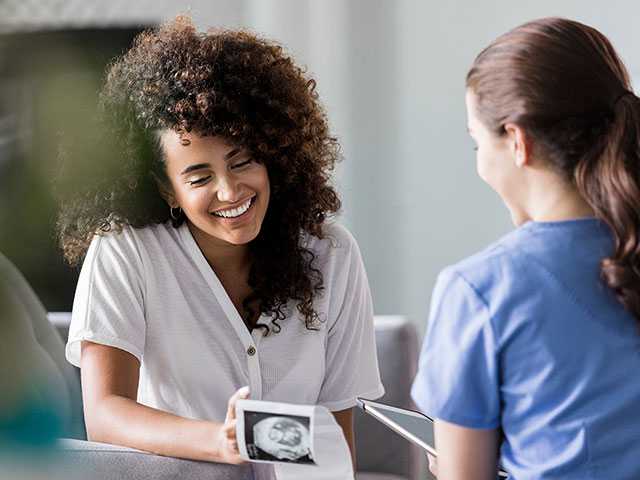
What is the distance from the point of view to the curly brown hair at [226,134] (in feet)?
4.49

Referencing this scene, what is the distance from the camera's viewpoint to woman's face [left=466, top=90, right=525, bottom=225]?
3.04 feet

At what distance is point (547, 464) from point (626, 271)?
21 centimetres

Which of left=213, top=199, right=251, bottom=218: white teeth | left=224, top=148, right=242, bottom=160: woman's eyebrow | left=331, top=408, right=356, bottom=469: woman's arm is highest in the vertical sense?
left=224, top=148, right=242, bottom=160: woman's eyebrow

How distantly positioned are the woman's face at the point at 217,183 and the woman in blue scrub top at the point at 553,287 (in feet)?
1.75

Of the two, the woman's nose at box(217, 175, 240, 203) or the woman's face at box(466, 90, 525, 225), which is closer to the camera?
the woman's face at box(466, 90, 525, 225)

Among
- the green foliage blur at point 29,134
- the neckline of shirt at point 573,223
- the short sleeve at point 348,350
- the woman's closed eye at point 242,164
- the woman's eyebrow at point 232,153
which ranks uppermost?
the green foliage blur at point 29,134

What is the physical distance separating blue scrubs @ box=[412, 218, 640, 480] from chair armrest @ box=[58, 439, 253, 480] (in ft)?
1.29

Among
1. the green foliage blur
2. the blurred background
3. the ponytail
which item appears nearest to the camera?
the green foliage blur

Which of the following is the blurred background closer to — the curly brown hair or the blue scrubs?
the curly brown hair

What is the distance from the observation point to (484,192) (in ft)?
8.98

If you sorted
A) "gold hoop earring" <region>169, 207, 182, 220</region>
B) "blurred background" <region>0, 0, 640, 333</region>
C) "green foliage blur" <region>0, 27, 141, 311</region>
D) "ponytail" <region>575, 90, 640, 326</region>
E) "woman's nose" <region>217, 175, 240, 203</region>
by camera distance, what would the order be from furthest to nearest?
1. "blurred background" <region>0, 0, 640, 333</region>
2. "gold hoop earring" <region>169, 207, 182, 220</region>
3. "woman's nose" <region>217, 175, 240, 203</region>
4. "ponytail" <region>575, 90, 640, 326</region>
5. "green foliage blur" <region>0, 27, 141, 311</region>

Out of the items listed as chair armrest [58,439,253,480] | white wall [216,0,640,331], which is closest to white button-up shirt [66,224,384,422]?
chair armrest [58,439,253,480]

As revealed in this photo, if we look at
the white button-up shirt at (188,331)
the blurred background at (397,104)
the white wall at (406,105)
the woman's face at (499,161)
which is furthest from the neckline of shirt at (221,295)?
the white wall at (406,105)

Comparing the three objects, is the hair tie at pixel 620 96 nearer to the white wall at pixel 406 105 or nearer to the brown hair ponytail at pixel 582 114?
the brown hair ponytail at pixel 582 114
